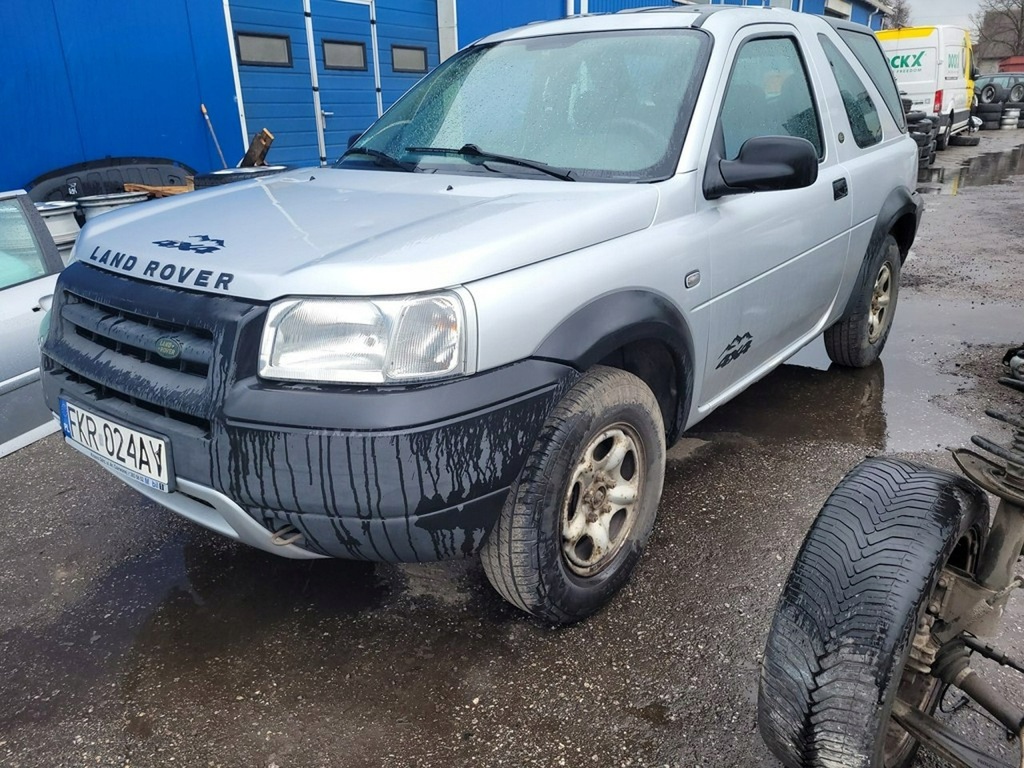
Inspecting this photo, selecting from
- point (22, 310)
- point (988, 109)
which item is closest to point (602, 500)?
point (22, 310)

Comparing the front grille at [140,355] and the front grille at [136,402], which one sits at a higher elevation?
the front grille at [140,355]

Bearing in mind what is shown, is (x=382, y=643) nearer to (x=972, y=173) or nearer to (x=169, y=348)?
(x=169, y=348)

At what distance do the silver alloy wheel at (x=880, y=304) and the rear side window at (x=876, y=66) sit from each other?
84 cm

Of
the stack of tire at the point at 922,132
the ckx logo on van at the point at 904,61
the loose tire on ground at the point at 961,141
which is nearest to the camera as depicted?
the stack of tire at the point at 922,132

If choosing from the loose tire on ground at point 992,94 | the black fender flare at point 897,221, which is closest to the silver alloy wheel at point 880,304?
the black fender flare at point 897,221

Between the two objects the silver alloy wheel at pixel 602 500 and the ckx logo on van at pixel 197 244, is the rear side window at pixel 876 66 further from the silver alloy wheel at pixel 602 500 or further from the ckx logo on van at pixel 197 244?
the ckx logo on van at pixel 197 244

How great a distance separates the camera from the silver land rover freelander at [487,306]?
183 centimetres

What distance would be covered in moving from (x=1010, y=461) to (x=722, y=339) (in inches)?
55.4

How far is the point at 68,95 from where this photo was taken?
7047mm

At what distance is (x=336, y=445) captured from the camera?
5.82 feet

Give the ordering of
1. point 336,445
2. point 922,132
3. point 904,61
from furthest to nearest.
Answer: point 904,61 → point 922,132 → point 336,445

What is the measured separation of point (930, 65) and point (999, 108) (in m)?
11.4

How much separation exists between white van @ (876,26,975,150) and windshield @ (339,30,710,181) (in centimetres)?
1586

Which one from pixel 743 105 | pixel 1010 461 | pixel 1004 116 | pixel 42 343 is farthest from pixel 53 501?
pixel 1004 116
